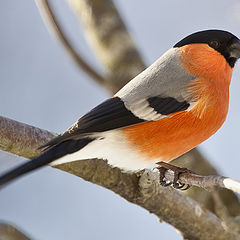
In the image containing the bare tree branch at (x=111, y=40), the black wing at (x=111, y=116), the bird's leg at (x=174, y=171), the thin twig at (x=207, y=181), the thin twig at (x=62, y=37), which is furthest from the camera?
the bare tree branch at (x=111, y=40)

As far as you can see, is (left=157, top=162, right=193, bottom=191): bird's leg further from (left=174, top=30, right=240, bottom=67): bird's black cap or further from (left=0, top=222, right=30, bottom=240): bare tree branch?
(left=0, top=222, right=30, bottom=240): bare tree branch

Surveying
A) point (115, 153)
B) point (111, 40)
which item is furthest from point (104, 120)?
point (111, 40)

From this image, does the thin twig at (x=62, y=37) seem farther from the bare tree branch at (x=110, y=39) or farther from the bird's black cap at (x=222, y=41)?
the bird's black cap at (x=222, y=41)

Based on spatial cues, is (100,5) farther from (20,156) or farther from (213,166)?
(20,156)

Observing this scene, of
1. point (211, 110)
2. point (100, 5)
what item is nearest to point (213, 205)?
point (211, 110)

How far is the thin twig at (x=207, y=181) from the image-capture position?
1739mm

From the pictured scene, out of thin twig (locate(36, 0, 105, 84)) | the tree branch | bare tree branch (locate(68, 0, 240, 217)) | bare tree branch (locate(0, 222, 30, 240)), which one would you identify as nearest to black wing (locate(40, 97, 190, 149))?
the tree branch

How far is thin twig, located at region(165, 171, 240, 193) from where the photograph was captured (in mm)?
1739

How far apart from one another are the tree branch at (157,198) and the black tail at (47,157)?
0.20m

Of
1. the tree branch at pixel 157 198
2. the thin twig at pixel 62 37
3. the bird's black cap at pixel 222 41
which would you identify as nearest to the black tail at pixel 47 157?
the tree branch at pixel 157 198

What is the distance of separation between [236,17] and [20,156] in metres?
1.52

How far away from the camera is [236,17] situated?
3.01 m

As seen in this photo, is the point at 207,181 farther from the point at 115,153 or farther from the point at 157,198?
the point at 157,198

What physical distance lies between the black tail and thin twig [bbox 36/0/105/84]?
2.83 ft
